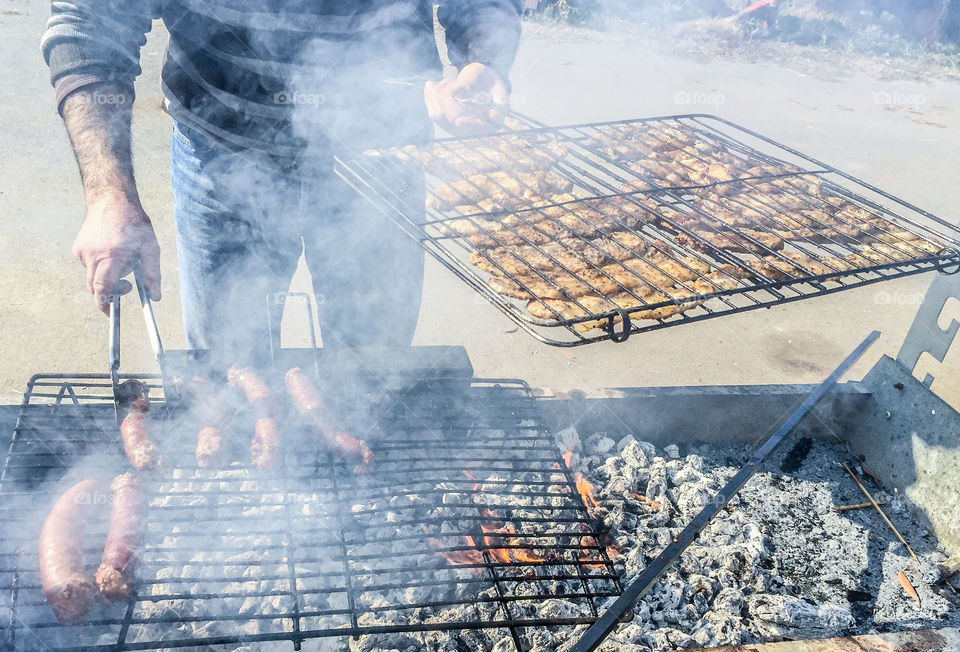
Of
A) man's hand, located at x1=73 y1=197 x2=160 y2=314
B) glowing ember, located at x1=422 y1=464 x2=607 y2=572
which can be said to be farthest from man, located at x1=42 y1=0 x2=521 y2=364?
glowing ember, located at x1=422 y1=464 x2=607 y2=572

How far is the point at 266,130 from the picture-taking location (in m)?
3.05

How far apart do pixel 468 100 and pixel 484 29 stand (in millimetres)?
367

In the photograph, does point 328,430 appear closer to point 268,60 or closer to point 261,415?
point 261,415

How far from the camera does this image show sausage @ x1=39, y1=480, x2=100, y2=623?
2125mm

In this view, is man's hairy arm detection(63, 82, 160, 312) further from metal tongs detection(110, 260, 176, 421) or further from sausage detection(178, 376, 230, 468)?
sausage detection(178, 376, 230, 468)

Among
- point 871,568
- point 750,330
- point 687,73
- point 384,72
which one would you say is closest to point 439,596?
point 871,568

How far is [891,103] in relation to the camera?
11797 millimetres

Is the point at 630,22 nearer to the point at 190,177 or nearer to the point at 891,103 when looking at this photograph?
the point at 891,103

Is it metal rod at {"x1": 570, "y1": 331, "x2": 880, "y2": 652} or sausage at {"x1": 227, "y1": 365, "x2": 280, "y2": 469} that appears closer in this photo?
metal rod at {"x1": 570, "y1": 331, "x2": 880, "y2": 652}

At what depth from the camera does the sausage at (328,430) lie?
2787 mm

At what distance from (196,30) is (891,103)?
1261 centimetres

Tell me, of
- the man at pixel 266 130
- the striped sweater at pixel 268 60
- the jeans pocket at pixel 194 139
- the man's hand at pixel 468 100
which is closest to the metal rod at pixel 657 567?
the man at pixel 266 130

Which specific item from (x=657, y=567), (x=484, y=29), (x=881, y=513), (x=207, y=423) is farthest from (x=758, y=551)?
(x=484, y=29)

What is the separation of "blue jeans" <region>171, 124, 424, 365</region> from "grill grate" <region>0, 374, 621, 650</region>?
64 centimetres
